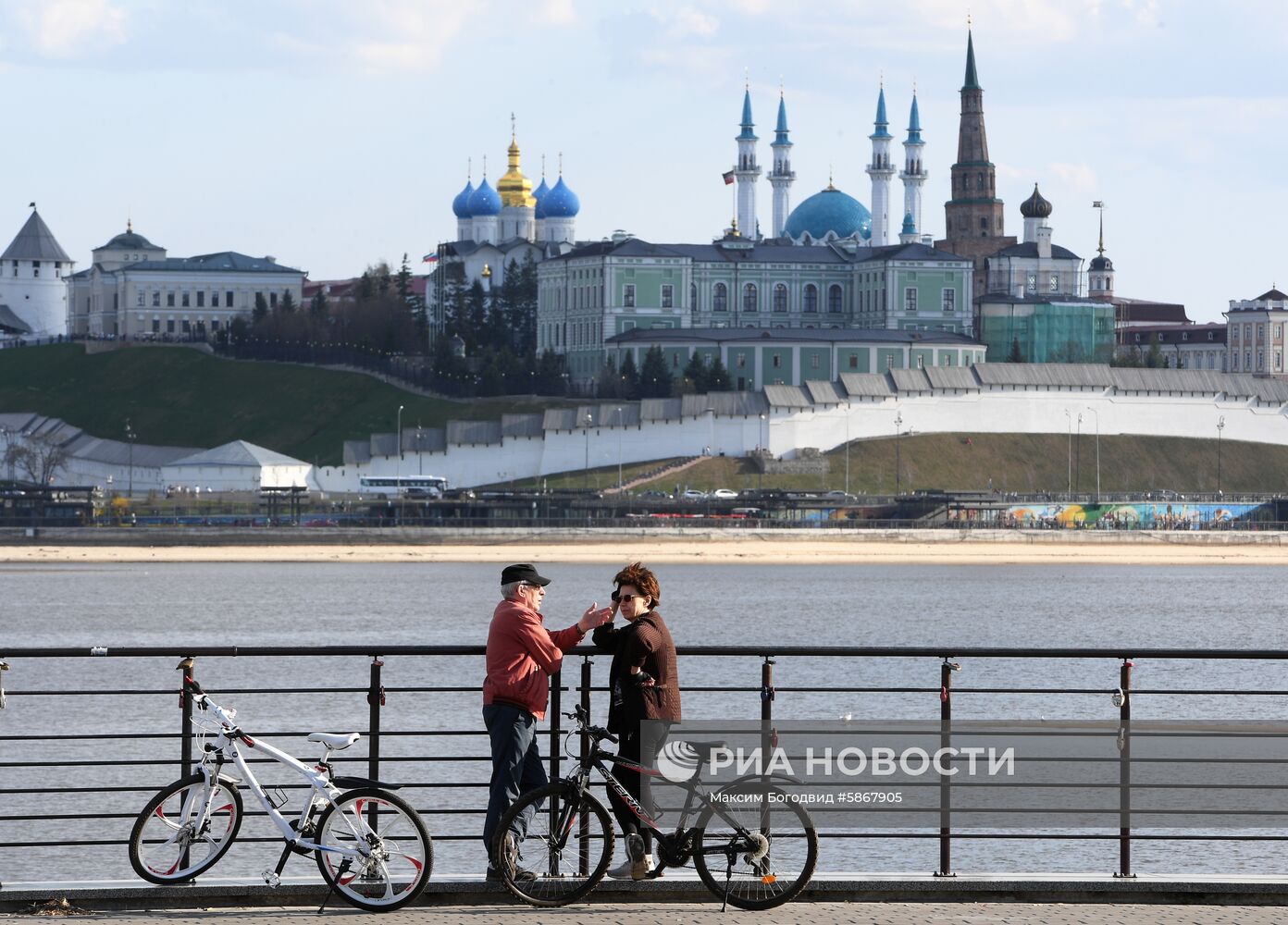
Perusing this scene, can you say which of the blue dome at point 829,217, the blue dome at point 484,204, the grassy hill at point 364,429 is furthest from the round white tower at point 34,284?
the blue dome at point 829,217

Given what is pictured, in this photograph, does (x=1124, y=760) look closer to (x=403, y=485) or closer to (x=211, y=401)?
(x=403, y=485)

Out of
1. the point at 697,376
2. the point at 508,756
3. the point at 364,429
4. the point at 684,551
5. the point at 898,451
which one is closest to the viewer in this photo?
the point at 508,756

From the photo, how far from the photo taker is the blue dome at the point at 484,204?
120 m

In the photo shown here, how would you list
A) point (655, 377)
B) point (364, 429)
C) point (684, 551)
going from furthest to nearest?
point (364, 429) < point (655, 377) < point (684, 551)

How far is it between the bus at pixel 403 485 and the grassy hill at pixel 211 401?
7.92m

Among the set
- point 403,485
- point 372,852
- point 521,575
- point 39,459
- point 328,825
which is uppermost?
point 39,459

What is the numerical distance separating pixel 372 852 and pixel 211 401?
308 ft

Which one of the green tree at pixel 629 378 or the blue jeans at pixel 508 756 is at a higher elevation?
the green tree at pixel 629 378

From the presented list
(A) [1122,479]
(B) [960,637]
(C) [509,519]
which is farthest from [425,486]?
(B) [960,637]

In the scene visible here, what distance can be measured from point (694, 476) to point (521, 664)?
69.3 metres

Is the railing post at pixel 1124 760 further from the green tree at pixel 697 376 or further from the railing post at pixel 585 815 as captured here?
the green tree at pixel 697 376

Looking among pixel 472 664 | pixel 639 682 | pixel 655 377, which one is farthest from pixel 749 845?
pixel 655 377

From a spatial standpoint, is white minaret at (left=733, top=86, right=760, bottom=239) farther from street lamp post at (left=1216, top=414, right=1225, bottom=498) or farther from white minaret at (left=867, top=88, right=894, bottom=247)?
street lamp post at (left=1216, top=414, right=1225, bottom=498)

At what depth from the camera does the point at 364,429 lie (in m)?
90.4
